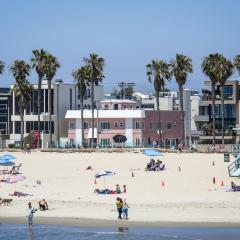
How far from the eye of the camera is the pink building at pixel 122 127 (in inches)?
4134

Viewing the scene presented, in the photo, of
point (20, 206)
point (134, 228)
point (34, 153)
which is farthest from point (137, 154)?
point (134, 228)

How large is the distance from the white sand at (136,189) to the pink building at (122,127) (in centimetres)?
2849

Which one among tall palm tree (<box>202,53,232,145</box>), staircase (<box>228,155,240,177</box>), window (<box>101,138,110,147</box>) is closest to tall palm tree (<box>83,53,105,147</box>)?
window (<box>101,138,110,147</box>)

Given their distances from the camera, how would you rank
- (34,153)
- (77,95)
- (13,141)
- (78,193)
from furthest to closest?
(77,95), (13,141), (34,153), (78,193)

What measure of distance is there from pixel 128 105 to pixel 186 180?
211ft

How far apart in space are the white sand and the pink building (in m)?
28.5

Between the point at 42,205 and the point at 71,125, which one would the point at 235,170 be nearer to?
the point at 42,205

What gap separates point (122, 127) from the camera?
10569 cm

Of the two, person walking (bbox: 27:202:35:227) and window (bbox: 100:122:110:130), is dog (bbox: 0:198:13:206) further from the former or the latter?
window (bbox: 100:122:110:130)

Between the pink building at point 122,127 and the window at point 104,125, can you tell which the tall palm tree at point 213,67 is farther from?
the window at point 104,125

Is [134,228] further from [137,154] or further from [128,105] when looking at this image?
[128,105]

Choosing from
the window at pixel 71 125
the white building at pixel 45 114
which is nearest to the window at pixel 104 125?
the window at pixel 71 125

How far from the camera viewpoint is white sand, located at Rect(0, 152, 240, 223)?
42.1 meters

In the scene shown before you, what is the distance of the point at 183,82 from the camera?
98.8 metres
